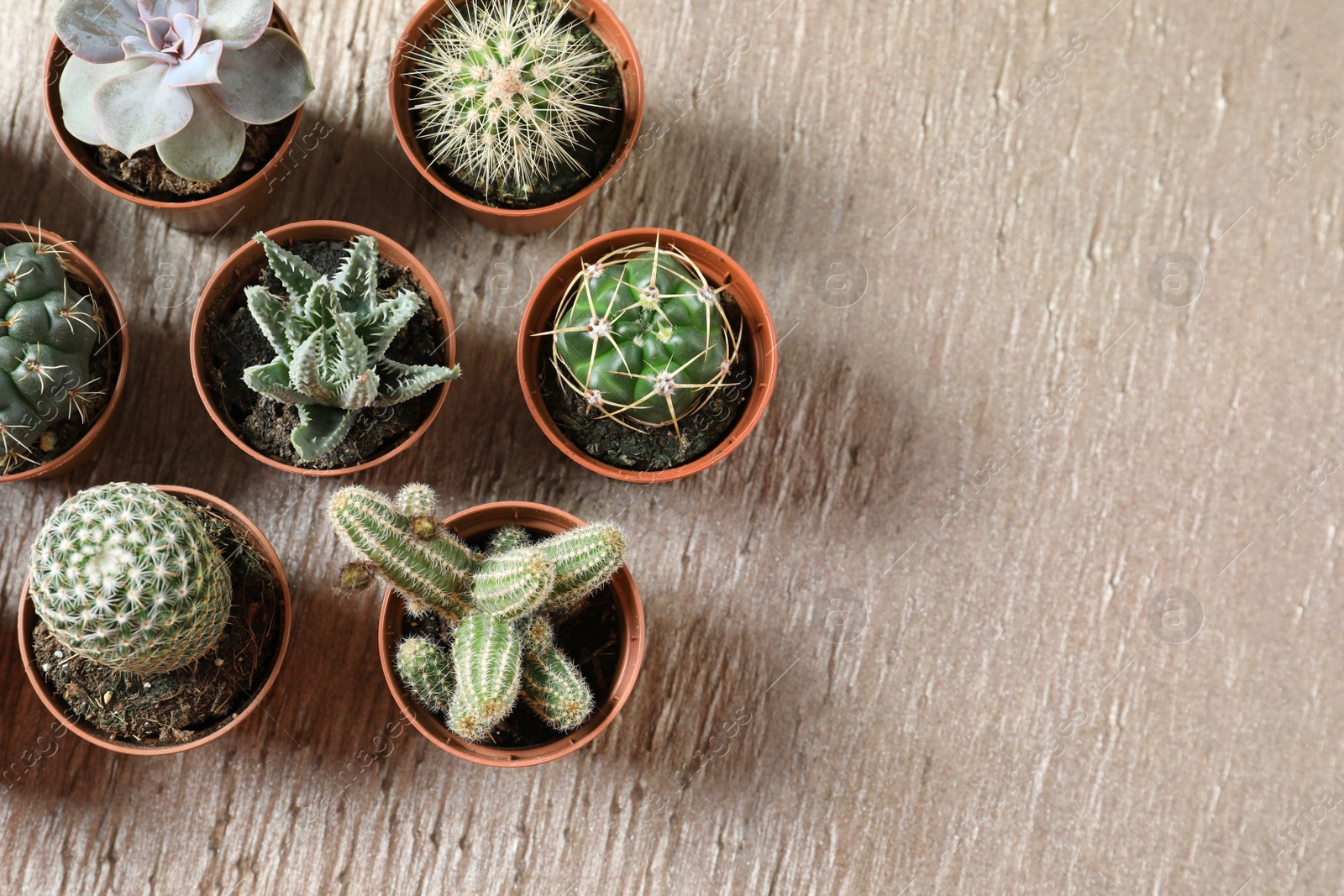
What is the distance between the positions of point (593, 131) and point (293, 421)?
27.7 inches

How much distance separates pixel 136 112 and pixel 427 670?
2.96 feet

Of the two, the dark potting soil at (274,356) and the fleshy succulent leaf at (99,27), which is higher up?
the fleshy succulent leaf at (99,27)

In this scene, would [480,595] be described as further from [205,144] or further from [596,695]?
[205,144]

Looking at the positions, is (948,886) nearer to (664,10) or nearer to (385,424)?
(385,424)

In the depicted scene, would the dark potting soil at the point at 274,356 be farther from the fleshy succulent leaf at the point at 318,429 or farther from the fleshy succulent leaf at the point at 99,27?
the fleshy succulent leaf at the point at 99,27

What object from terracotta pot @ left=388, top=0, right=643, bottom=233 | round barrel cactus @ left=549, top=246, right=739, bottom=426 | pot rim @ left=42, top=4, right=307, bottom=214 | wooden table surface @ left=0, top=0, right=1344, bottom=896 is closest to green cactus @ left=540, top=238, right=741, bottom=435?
round barrel cactus @ left=549, top=246, right=739, bottom=426

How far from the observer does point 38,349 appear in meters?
1.36

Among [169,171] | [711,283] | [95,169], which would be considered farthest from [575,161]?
[95,169]

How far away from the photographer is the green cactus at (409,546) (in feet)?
3.89

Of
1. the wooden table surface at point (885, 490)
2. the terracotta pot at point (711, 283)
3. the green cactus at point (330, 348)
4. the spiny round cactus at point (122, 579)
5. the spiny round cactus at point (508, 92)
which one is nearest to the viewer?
the spiny round cactus at point (122, 579)

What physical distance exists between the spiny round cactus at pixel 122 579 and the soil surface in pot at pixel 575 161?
0.71 meters

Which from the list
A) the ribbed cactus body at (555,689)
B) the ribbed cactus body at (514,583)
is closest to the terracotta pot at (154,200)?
the ribbed cactus body at (514,583)

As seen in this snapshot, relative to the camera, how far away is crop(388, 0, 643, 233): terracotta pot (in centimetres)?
157

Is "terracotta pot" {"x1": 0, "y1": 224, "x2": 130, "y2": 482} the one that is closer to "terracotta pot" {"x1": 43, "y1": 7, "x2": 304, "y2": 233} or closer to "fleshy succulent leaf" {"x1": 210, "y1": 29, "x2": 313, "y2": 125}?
"terracotta pot" {"x1": 43, "y1": 7, "x2": 304, "y2": 233}
